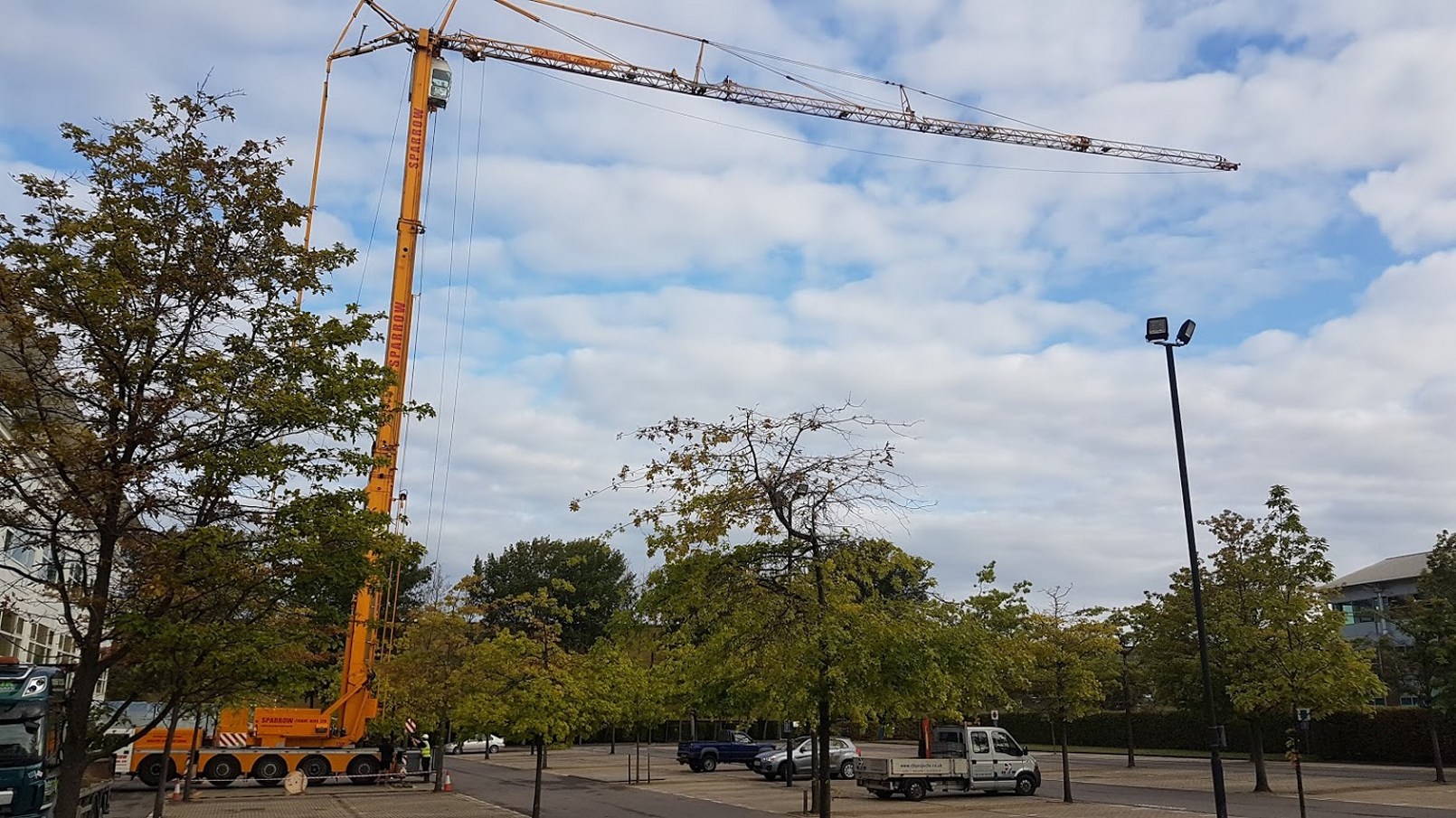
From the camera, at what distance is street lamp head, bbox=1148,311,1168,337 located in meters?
15.9

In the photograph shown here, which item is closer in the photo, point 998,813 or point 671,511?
point 671,511

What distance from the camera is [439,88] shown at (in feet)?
119

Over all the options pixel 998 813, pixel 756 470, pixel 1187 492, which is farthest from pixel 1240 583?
pixel 756 470

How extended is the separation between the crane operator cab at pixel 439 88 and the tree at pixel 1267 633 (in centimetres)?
2816

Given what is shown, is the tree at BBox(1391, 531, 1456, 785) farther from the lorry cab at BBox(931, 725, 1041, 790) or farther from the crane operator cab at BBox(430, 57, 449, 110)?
the crane operator cab at BBox(430, 57, 449, 110)

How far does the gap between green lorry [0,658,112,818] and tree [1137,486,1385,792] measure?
2488 cm

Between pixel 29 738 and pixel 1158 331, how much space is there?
54.6 ft

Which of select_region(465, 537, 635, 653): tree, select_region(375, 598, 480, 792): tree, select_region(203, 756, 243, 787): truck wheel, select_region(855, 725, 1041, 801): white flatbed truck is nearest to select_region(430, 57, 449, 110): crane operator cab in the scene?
select_region(375, 598, 480, 792): tree

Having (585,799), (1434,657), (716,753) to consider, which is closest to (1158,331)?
(585,799)

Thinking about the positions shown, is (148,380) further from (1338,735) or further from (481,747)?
(481,747)

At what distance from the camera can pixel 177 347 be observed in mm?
11523

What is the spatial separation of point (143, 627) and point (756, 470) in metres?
8.42

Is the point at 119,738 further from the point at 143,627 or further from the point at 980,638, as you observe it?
the point at 980,638

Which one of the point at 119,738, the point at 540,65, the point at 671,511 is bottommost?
the point at 119,738
